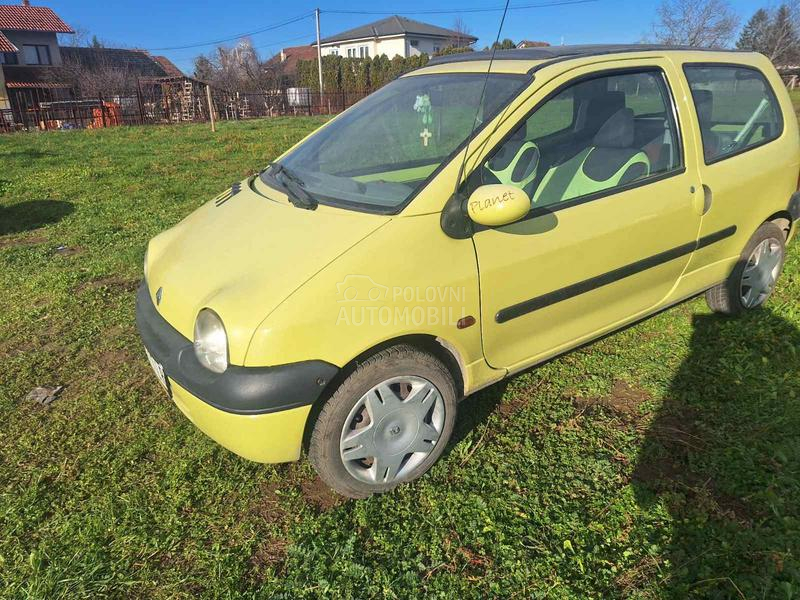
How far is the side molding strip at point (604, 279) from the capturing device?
2.50 meters

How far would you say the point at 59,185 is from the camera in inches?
334

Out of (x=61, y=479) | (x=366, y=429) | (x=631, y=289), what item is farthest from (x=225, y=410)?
(x=631, y=289)

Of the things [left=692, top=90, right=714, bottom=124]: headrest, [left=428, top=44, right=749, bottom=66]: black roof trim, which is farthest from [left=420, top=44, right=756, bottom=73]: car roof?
[left=692, top=90, right=714, bottom=124]: headrest

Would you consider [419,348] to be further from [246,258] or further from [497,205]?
[246,258]

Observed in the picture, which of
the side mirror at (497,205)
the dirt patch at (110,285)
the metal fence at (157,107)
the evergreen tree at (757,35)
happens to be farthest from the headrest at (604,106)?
the evergreen tree at (757,35)

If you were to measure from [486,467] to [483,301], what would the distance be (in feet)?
2.73

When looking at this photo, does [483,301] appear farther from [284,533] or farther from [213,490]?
[213,490]

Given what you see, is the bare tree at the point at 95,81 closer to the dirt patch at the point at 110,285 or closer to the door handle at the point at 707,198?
the dirt patch at the point at 110,285

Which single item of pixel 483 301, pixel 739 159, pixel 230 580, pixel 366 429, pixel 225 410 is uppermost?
pixel 739 159

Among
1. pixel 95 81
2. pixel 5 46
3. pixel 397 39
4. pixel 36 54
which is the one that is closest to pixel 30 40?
pixel 36 54

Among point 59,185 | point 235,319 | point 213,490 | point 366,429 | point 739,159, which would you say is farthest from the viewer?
point 59,185

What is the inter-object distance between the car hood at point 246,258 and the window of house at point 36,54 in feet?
163

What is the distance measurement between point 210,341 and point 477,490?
1.35m

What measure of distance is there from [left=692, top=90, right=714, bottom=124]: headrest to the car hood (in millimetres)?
2087
